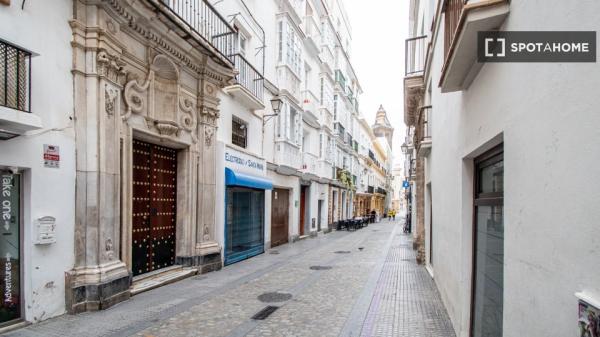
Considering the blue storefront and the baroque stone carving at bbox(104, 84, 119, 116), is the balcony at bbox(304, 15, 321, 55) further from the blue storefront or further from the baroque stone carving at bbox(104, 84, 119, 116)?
the baroque stone carving at bbox(104, 84, 119, 116)

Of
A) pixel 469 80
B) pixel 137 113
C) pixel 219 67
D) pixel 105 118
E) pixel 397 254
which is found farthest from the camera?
pixel 397 254

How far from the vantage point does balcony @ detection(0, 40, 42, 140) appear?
14.7 feet

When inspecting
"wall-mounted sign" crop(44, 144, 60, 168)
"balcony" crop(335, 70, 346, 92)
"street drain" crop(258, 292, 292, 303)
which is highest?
"balcony" crop(335, 70, 346, 92)

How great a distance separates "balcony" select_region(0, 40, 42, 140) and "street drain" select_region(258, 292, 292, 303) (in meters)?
4.73

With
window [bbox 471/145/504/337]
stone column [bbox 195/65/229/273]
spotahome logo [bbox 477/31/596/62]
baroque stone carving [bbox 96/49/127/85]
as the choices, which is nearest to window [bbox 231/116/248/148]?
stone column [bbox 195/65/229/273]

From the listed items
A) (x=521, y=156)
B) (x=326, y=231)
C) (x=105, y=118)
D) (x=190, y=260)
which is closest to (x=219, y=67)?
(x=105, y=118)

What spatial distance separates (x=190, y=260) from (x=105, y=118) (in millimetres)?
4185

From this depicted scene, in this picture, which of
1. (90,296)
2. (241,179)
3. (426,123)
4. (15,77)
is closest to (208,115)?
(241,179)

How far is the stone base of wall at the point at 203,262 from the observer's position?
8.74 m

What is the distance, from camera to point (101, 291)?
575 cm

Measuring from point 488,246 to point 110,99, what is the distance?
250 inches

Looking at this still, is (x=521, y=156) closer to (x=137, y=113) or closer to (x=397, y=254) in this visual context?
(x=137, y=113)

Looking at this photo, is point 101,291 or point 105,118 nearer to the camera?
point 101,291

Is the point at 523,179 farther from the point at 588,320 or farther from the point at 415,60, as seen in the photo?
the point at 415,60
